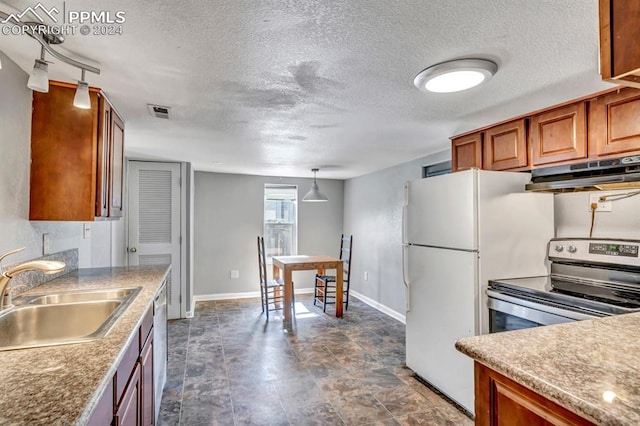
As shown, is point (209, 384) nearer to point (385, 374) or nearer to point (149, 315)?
point (149, 315)

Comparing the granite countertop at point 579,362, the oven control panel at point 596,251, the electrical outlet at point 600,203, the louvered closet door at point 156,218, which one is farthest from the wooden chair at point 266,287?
the granite countertop at point 579,362

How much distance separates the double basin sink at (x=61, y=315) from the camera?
1461 millimetres

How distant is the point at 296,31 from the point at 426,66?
682 mm

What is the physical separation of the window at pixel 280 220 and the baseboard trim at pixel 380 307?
1.31m

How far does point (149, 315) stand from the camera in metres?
1.89

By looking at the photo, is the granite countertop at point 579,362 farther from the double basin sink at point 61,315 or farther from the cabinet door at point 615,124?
the double basin sink at point 61,315

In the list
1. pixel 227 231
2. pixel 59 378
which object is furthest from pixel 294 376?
pixel 227 231

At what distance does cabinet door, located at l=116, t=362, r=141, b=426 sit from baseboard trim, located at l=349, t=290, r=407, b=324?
3415 mm

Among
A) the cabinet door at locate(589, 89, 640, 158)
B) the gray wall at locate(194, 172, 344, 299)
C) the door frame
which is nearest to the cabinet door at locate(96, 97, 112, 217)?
the door frame

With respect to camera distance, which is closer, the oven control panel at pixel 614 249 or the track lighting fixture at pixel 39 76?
the track lighting fixture at pixel 39 76

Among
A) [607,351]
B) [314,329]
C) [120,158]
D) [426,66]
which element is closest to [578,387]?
[607,351]

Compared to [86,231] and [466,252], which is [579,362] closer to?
[466,252]

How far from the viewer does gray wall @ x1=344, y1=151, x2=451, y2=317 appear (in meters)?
4.43

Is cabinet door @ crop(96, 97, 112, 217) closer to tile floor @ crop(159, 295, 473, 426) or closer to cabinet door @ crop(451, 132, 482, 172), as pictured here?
tile floor @ crop(159, 295, 473, 426)
